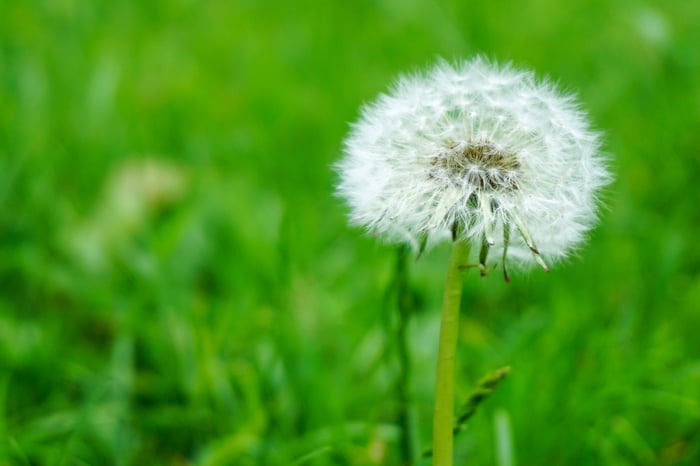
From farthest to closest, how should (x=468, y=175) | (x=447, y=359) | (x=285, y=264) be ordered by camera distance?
1. (x=285, y=264)
2. (x=468, y=175)
3. (x=447, y=359)

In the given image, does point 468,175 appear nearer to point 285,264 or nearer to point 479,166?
point 479,166

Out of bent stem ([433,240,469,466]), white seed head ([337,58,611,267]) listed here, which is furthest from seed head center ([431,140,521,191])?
bent stem ([433,240,469,466])

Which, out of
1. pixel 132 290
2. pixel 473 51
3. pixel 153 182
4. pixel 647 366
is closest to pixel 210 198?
pixel 153 182

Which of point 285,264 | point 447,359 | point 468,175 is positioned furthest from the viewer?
point 285,264

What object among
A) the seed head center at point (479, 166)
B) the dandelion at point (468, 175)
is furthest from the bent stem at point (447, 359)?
the seed head center at point (479, 166)

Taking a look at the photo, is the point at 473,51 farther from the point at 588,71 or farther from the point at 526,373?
the point at 526,373

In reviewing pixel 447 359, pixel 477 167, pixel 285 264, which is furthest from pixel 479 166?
pixel 285 264

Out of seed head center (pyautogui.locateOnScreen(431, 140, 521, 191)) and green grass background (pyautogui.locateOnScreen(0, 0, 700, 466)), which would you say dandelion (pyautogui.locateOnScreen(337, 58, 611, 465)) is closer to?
seed head center (pyautogui.locateOnScreen(431, 140, 521, 191))
